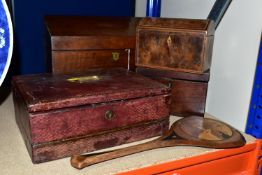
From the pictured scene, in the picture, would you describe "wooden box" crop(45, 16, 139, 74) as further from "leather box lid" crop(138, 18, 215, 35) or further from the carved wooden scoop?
the carved wooden scoop

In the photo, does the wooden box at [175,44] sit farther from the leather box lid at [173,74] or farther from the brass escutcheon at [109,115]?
the brass escutcheon at [109,115]

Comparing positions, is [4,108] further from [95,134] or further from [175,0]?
[175,0]

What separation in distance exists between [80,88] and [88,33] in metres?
0.24

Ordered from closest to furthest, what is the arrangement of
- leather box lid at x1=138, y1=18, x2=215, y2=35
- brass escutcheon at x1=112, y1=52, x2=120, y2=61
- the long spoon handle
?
the long spoon handle → leather box lid at x1=138, y1=18, x2=215, y2=35 → brass escutcheon at x1=112, y1=52, x2=120, y2=61

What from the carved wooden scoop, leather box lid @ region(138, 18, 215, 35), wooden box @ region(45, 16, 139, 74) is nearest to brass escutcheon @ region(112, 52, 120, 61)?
wooden box @ region(45, 16, 139, 74)

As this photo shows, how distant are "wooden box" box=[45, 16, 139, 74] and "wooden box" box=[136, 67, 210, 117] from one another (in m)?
0.09

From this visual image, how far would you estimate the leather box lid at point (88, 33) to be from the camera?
2.35ft

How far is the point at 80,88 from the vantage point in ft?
1.88

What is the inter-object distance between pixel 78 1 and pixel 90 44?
1.24 ft

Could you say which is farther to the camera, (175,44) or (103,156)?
(175,44)

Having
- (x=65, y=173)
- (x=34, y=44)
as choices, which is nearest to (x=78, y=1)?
(x=34, y=44)

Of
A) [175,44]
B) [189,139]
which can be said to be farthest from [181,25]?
[189,139]

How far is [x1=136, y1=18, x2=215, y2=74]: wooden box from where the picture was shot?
2.22ft

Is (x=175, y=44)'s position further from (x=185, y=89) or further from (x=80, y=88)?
(x=80, y=88)
